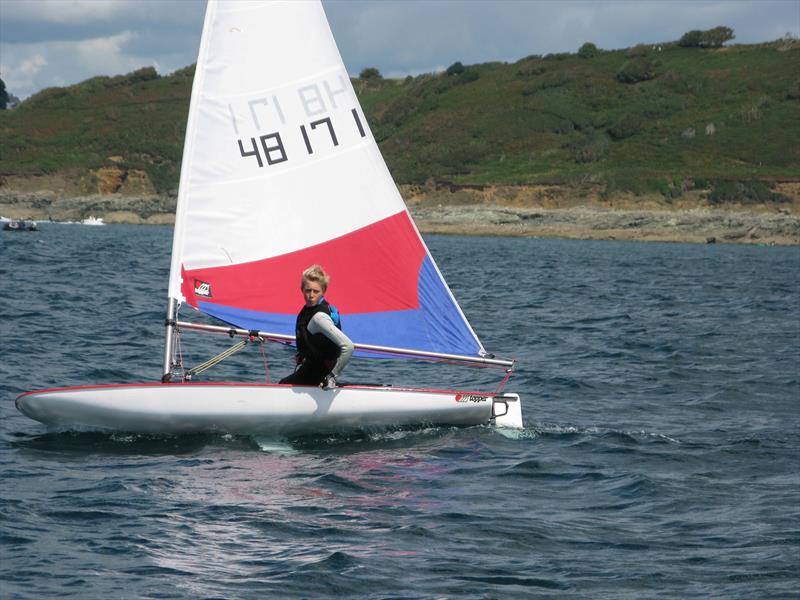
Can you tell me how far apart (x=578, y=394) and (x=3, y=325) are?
9163 millimetres

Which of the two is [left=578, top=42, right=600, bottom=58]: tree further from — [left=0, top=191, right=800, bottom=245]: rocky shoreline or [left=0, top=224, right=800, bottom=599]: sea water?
[left=0, top=224, right=800, bottom=599]: sea water

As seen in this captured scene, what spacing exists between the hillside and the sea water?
53144mm

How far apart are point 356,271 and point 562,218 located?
177 feet

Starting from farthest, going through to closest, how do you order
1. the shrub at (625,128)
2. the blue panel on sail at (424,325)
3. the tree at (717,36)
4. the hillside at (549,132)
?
1. the tree at (717,36)
2. the shrub at (625,128)
3. the hillside at (549,132)
4. the blue panel on sail at (424,325)

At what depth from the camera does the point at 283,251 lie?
1088 centimetres

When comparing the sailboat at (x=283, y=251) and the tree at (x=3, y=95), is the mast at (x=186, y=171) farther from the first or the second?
the tree at (x=3, y=95)

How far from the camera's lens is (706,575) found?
6.86 m

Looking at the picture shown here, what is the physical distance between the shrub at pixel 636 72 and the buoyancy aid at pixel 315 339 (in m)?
83.2

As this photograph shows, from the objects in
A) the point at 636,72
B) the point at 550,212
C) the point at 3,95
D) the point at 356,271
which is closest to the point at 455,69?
the point at 636,72

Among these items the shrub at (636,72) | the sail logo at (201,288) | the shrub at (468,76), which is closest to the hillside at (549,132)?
the shrub at (636,72)

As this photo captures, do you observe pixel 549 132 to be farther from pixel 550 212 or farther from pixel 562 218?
pixel 562 218

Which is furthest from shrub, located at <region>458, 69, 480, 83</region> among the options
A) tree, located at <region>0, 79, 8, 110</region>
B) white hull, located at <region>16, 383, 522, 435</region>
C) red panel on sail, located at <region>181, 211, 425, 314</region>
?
white hull, located at <region>16, 383, 522, 435</region>

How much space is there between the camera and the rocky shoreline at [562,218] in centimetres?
5959

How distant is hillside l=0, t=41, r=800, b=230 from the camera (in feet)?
228
